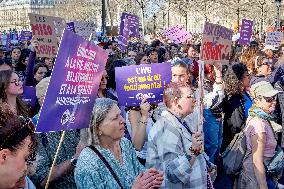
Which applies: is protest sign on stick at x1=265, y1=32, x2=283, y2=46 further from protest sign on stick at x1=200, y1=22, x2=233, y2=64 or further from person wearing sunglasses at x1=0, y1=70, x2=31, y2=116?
person wearing sunglasses at x1=0, y1=70, x2=31, y2=116

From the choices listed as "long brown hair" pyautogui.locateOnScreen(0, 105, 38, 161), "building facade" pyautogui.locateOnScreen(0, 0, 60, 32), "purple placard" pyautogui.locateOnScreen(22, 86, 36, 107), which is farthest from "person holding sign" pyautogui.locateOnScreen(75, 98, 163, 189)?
"building facade" pyautogui.locateOnScreen(0, 0, 60, 32)

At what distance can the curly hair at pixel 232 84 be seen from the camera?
19.4 feet

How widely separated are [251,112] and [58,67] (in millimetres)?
2175

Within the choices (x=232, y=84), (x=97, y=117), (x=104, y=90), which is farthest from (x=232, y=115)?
(x=97, y=117)

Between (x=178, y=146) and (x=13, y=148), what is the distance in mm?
1846

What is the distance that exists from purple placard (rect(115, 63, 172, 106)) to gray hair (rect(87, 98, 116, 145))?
42.2 inches

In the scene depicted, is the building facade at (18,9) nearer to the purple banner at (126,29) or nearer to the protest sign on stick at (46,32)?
the purple banner at (126,29)

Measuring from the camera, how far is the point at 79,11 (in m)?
64.2

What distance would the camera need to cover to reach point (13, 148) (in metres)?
2.20

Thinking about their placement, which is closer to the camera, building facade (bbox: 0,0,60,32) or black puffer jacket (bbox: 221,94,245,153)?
black puffer jacket (bbox: 221,94,245,153)

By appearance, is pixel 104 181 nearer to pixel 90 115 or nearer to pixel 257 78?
pixel 90 115

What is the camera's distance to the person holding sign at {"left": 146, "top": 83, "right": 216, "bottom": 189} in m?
3.72

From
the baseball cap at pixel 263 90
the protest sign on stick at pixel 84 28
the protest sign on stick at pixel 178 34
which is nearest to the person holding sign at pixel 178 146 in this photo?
the baseball cap at pixel 263 90

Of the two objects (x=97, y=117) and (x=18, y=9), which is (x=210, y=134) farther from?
(x=18, y=9)
